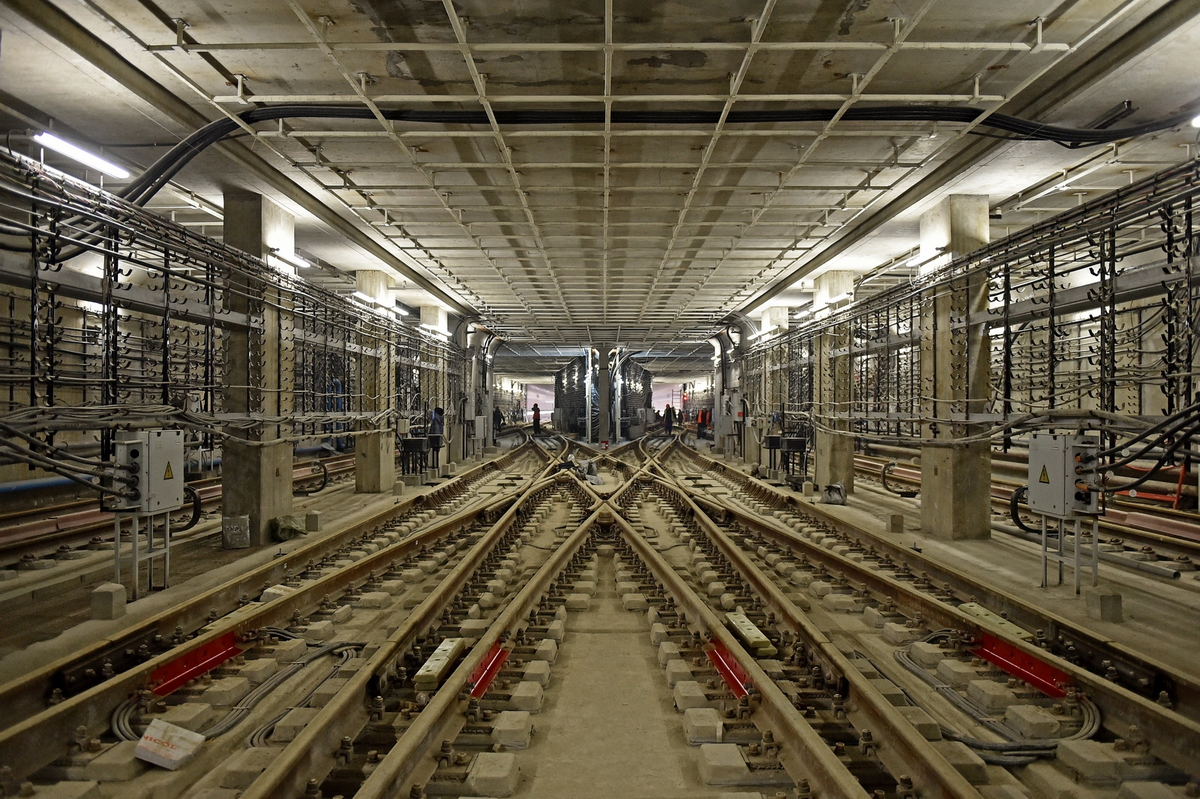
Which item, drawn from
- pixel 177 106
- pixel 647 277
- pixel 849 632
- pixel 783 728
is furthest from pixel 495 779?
pixel 647 277

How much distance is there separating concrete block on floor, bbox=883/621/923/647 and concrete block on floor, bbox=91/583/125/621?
5.93 metres

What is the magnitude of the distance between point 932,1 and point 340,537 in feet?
25.9

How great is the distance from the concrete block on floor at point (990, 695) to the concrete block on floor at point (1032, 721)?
0.12m

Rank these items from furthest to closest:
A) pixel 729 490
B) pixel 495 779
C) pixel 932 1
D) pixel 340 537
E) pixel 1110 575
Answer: pixel 729 490, pixel 340 537, pixel 1110 575, pixel 932 1, pixel 495 779

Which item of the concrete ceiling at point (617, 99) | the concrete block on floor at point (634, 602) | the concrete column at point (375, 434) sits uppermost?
the concrete ceiling at point (617, 99)

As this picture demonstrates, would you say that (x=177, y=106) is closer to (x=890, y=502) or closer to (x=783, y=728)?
(x=783, y=728)

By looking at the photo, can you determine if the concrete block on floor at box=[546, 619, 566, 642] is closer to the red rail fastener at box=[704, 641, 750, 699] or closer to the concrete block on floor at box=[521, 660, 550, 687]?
the concrete block on floor at box=[521, 660, 550, 687]

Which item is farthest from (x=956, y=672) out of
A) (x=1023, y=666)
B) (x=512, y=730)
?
(x=512, y=730)

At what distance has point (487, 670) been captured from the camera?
13.1 ft

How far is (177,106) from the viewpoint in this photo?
7.01m

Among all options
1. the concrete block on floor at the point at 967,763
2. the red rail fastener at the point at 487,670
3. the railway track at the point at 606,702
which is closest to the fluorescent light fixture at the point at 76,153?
the railway track at the point at 606,702

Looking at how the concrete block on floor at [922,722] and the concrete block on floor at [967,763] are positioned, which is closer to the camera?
the concrete block on floor at [967,763]

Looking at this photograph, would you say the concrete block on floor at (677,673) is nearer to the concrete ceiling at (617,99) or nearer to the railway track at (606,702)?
the railway track at (606,702)

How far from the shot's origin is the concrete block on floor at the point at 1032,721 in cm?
340
